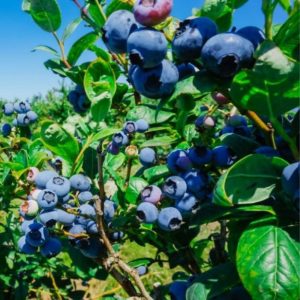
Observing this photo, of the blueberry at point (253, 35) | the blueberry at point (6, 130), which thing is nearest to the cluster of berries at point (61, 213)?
the blueberry at point (253, 35)

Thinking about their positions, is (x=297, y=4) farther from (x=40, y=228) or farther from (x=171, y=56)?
(x=40, y=228)

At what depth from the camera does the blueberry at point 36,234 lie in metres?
1.21

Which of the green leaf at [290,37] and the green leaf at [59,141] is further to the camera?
the green leaf at [59,141]

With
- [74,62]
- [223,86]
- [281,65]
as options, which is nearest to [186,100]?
[223,86]

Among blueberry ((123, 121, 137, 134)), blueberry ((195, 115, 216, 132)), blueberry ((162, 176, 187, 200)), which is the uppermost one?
blueberry ((123, 121, 137, 134))

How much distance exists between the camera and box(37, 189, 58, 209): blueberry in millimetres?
1056

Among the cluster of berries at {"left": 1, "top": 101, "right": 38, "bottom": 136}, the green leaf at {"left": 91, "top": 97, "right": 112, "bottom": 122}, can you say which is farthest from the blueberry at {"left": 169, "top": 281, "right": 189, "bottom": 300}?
the cluster of berries at {"left": 1, "top": 101, "right": 38, "bottom": 136}

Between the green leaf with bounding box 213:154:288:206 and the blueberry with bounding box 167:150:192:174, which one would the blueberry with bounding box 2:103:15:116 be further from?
the green leaf with bounding box 213:154:288:206

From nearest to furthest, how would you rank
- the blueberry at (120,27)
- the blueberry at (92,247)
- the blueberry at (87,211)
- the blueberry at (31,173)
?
1. the blueberry at (120,27)
2. the blueberry at (87,211)
3. the blueberry at (92,247)
4. the blueberry at (31,173)

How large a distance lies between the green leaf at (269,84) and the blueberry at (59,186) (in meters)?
0.50

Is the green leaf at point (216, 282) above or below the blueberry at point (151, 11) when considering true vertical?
below

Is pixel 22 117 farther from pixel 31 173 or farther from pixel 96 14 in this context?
pixel 96 14

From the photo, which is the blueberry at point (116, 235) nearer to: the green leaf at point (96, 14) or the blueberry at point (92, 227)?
the blueberry at point (92, 227)

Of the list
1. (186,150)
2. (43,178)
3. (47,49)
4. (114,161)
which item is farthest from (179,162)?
(47,49)
